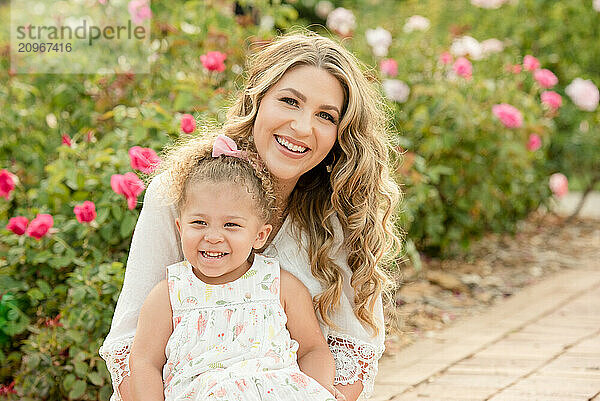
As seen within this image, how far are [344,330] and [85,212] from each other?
0.96 meters

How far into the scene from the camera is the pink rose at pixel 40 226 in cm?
304

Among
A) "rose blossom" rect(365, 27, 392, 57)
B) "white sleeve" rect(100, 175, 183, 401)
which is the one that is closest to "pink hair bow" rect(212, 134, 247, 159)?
"white sleeve" rect(100, 175, 183, 401)

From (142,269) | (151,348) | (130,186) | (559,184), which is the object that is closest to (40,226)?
(130,186)

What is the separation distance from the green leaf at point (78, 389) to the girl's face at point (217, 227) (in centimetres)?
85

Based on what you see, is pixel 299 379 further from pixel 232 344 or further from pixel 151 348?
pixel 151 348

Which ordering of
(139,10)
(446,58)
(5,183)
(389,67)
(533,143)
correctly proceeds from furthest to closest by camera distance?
(533,143) → (446,58) → (389,67) → (139,10) → (5,183)

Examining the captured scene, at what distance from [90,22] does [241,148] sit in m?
2.67

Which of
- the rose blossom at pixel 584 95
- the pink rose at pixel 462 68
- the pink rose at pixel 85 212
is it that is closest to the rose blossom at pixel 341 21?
the pink rose at pixel 462 68

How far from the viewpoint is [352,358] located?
2.61m

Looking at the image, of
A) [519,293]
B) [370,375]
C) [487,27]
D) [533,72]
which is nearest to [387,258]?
[370,375]

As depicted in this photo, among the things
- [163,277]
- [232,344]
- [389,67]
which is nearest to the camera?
[232,344]

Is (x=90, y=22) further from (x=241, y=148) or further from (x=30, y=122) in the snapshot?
(x=241, y=148)

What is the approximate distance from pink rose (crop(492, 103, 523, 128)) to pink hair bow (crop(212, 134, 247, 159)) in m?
2.61

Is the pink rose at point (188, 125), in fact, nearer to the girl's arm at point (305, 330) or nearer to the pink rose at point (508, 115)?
the girl's arm at point (305, 330)
